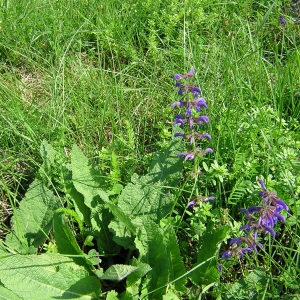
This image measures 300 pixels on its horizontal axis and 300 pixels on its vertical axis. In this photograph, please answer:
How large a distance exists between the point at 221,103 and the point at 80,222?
103cm

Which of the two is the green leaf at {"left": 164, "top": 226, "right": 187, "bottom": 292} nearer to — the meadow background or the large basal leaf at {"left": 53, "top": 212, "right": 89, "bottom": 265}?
the meadow background

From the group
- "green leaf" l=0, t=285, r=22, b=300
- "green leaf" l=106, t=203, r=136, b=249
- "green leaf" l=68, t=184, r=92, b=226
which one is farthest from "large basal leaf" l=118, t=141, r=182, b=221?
"green leaf" l=0, t=285, r=22, b=300

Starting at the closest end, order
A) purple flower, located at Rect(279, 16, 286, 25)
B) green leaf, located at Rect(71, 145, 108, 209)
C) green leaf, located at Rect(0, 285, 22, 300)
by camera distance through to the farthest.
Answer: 1. green leaf, located at Rect(0, 285, 22, 300)
2. green leaf, located at Rect(71, 145, 108, 209)
3. purple flower, located at Rect(279, 16, 286, 25)

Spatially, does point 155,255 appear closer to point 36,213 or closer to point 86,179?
point 86,179

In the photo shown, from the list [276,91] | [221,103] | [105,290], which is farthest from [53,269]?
[276,91]

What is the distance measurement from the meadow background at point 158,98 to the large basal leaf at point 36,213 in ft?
0.25

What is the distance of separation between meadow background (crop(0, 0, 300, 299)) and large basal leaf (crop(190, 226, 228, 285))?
0.06m

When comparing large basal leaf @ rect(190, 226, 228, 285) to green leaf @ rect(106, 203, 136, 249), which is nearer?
large basal leaf @ rect(190, 226, 228, 285)

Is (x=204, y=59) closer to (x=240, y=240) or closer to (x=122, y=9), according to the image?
(x=122, y=9)

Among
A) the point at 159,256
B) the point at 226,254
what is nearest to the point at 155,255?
the point at 159,256

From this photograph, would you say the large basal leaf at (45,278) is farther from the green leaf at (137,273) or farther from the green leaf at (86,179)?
the green leaf at (86,179)

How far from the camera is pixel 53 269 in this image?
2137 millimetres

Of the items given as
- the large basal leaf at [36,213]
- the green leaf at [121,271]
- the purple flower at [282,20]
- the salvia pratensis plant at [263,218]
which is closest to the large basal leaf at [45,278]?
the green leaf at [121,271]

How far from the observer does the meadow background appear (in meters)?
2.28
